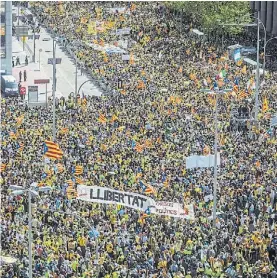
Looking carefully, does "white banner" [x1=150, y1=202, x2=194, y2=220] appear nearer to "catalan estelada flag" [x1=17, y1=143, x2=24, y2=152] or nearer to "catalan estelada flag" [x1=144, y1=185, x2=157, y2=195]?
"catalan estelada flag" [x1=144, y1=185, x2=157, y2=195]

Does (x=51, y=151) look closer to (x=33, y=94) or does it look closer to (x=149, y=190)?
(x=149, y=190)

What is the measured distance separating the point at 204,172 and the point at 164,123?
40.2ft

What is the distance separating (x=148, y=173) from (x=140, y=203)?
761cm

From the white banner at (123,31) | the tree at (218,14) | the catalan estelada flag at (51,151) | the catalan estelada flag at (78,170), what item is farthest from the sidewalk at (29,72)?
the catalan estelada flag at (78,170)

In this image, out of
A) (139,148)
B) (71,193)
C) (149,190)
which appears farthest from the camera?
(139,148)

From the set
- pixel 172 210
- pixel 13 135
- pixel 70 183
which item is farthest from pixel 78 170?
pixel 13 135

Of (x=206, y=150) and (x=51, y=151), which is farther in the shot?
(x=206, y=150)

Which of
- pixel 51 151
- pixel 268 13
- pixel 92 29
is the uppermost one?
pixel 51 151

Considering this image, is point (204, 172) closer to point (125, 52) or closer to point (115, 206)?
point (115, 206)

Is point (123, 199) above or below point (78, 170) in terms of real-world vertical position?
above

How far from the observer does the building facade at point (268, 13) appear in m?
105

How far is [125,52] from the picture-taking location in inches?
3743

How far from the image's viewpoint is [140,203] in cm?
4800

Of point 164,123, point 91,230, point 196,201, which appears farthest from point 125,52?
point 91,230
